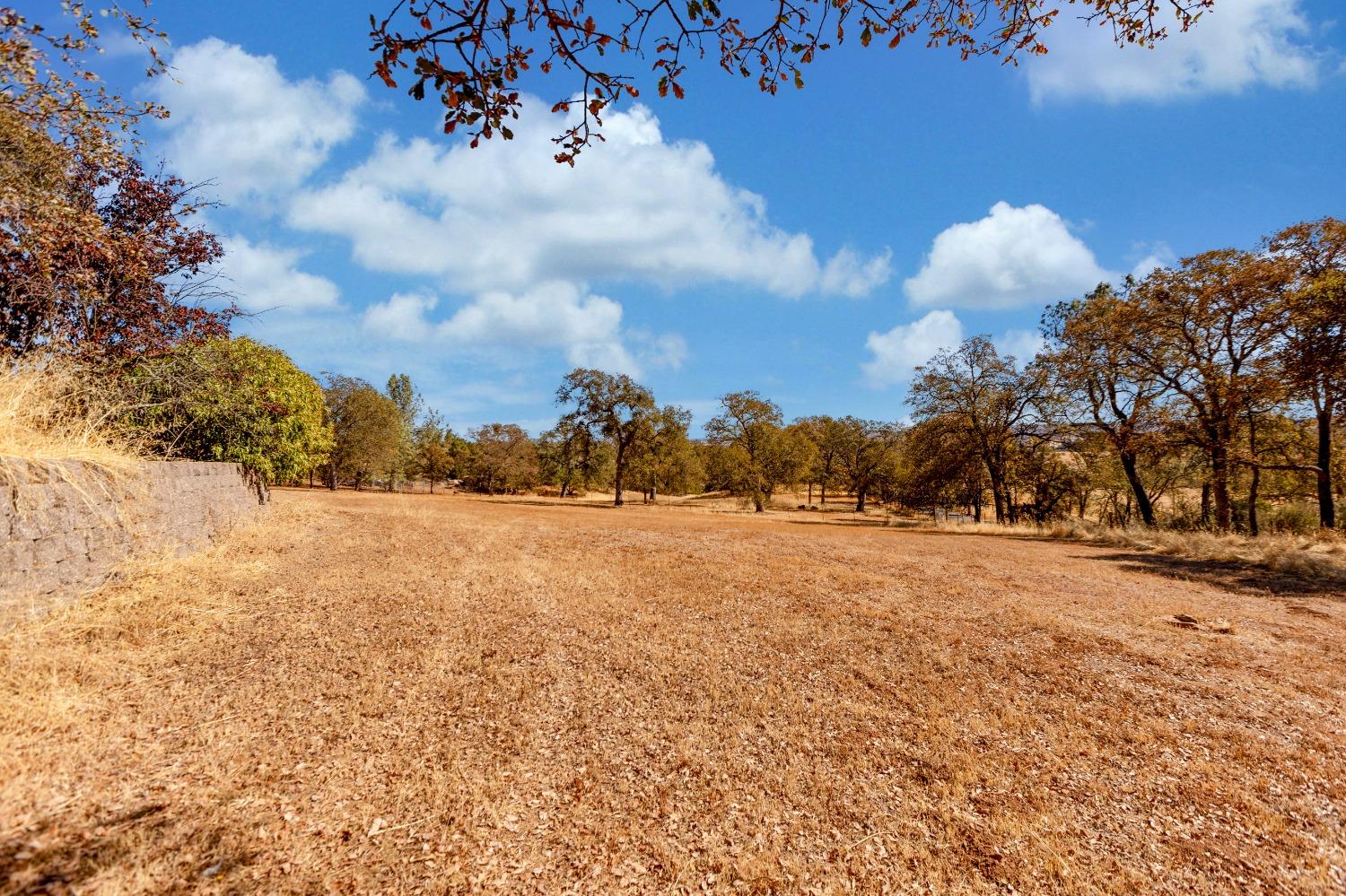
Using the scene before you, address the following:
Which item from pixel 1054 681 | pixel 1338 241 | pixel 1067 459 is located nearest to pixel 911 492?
pixel 1067 459

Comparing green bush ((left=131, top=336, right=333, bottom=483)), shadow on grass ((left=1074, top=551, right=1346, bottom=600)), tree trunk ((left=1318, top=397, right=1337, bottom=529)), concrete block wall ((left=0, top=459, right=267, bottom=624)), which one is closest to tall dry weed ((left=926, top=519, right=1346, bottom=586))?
shadow on grass ((left=1074, top=551, right=1346, bottom=600))

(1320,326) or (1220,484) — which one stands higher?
(1320,326)

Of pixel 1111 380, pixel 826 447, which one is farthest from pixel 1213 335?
pixel 826 447

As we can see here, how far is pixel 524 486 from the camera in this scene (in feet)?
191

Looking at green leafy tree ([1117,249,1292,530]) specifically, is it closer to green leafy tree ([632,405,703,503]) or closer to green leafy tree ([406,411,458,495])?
green leafy tree ([632,405,703,503])

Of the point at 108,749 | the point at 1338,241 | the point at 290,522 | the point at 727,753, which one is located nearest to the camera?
the point at 108,749

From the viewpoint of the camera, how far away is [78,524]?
5770 millimetres

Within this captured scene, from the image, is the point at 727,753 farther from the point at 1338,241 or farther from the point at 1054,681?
the point at 1338,241

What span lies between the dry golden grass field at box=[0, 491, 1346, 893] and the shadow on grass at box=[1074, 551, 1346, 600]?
274cm

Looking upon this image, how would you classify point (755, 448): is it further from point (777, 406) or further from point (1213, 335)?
point (1213, 335)

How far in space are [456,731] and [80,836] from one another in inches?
75.3

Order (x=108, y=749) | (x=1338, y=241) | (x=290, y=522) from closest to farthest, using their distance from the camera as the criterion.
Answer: (x=108, y=749)
(x=290, y=522)
(x=1338, y=241)

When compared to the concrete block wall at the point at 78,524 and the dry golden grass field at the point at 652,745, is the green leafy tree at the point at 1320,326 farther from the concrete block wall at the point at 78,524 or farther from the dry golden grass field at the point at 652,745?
the concrete block wall at the point at 78,524

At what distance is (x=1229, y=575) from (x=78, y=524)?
1995 centimetres
